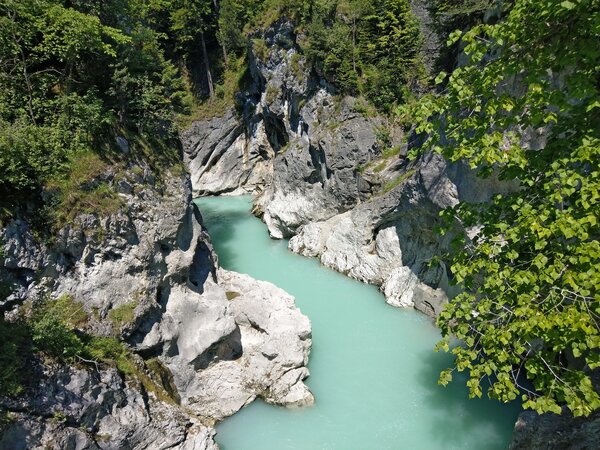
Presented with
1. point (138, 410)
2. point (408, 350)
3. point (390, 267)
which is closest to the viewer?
point (138, 410)

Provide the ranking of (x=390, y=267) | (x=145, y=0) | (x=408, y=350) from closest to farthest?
(x=408, y=350)
(x=390, y=267)
(x=145, y=0)

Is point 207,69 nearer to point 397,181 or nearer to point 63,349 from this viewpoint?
point 397,181

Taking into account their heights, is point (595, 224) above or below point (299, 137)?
above

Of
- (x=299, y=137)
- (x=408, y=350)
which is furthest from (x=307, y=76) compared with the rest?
(x=408, y=350)

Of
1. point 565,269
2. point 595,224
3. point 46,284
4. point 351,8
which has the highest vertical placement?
point 351,8

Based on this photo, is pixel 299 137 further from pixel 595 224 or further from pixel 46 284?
pixel 595 224

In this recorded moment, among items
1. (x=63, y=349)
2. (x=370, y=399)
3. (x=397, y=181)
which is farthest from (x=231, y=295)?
(x=397, y=181)
